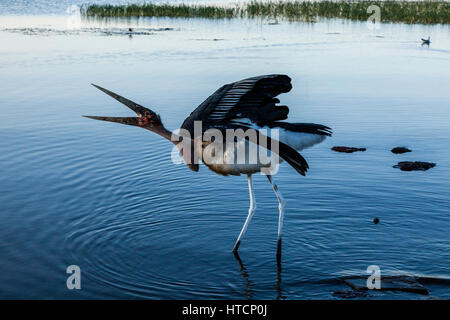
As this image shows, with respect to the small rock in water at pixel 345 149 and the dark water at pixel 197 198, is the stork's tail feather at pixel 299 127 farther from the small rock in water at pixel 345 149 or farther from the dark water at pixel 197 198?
the small rock in water at pixel 345 149

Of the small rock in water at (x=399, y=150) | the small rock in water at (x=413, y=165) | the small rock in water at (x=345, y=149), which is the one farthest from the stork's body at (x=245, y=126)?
the small rock in water at (x=399, y=150)

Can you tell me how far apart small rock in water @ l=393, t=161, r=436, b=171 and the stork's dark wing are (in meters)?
3.98

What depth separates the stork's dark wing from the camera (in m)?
5.51

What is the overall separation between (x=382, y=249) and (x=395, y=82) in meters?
11.3

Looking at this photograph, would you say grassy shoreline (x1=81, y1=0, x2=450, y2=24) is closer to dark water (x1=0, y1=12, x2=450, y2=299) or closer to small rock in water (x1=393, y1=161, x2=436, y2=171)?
dark water (x1=0, y1=12, x2=450, y2=299)

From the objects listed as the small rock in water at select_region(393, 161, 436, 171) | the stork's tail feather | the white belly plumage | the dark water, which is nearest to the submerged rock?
the dark water

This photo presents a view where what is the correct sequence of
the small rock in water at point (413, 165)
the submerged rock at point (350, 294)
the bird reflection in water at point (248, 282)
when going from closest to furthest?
the submerged rock at point (350, 294) → the bird reflection in water at point (248, 282) → the small rock in water at point (413, 165)

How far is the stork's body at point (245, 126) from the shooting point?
5.51 metres

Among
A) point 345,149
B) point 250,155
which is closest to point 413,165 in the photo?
point 345,149

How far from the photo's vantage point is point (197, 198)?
7.85m

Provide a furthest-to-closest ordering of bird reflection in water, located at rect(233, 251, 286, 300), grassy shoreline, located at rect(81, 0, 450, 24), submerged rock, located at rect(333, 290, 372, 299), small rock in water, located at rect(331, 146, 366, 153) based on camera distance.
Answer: grassy shoreline, located at rect(81, 0, 450, 24) → small rock in water, located at rect(331, 146, 366, 153) → bird reflection in water, located at rect(233, 251, 286, 300) → submerged rock, located at rect(333, 290, 372, 299)

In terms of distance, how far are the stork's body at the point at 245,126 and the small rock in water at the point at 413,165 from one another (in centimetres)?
349

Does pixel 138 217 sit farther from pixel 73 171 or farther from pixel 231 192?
pixel 73 171
